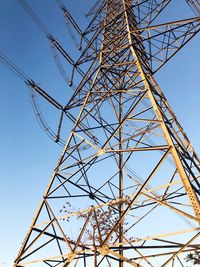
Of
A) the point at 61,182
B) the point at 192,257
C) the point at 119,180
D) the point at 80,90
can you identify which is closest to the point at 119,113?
the point at 80,90

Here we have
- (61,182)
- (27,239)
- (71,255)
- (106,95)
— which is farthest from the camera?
(106,95)

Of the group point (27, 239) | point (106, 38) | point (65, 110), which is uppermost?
point (106, 38)

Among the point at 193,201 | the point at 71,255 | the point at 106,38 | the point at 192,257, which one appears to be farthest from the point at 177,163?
the point at 192,257

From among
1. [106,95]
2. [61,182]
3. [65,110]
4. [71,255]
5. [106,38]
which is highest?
[106,38]

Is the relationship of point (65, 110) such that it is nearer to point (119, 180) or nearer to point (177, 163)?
point (119, 180)

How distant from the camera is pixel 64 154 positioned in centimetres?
710

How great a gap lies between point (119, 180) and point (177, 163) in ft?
12.8

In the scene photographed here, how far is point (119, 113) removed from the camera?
9.67 metres

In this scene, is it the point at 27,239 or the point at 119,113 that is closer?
the point at 27,239

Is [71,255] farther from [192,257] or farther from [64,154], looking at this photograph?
[192,257]

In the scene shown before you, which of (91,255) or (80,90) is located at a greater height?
(80,90)

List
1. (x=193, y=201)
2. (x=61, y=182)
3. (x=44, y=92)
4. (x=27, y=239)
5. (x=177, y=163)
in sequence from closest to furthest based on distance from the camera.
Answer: (x=193, y=201) < (x=177, y=163) < (x=27, y=239) < (x=61, y=182) < (x=44, y=92)

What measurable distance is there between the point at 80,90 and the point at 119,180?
11.1 feet

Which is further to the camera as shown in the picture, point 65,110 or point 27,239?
point 65,110
